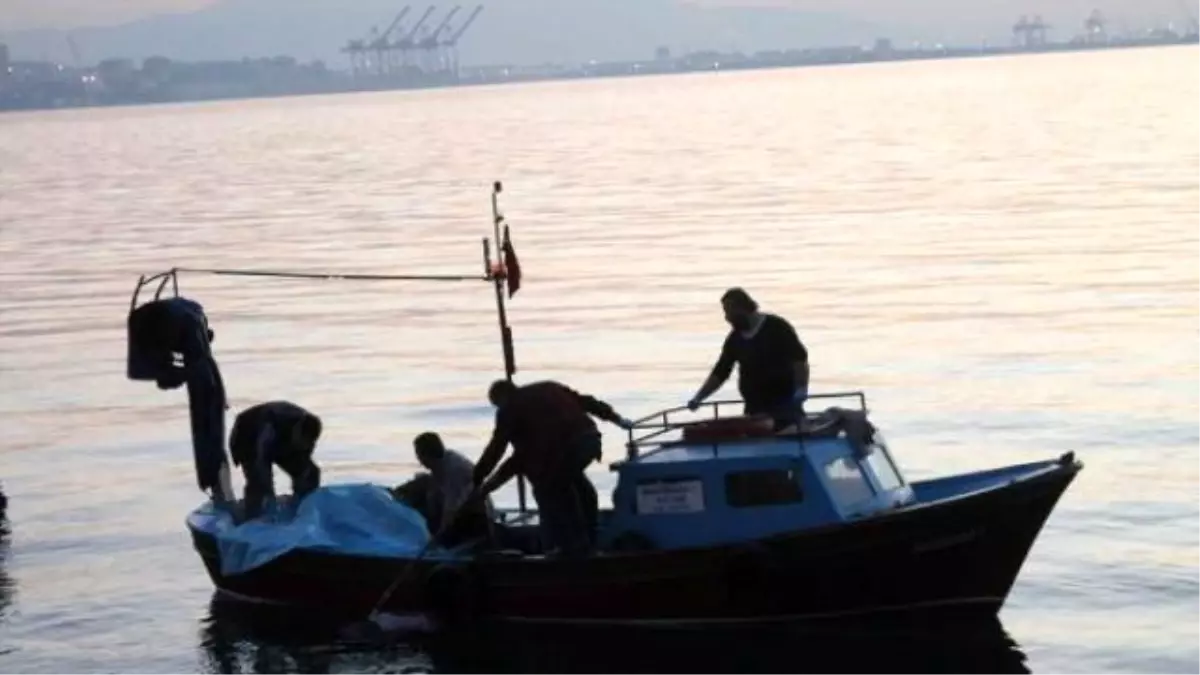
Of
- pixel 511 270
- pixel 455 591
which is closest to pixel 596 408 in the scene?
pixel 455 591

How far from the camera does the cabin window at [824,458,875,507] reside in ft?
74.1

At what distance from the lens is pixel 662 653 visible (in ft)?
75.0

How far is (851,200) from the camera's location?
89.1 meters

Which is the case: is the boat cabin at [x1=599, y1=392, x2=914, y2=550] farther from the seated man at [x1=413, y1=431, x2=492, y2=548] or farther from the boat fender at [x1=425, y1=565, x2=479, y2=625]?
the seated man at [x1=413, y1=431, x2=492, y2=548]

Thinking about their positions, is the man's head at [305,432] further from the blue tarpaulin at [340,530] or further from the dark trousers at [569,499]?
the dark trousers at [569,499]

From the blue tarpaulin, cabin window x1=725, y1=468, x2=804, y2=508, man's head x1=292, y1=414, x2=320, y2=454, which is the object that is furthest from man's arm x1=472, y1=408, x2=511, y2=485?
man's head x1=292, y1=414, x2=320, y2=454

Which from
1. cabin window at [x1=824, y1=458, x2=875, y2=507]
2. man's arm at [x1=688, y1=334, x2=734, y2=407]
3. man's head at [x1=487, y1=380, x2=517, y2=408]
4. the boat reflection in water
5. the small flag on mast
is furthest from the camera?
the small flag on mast

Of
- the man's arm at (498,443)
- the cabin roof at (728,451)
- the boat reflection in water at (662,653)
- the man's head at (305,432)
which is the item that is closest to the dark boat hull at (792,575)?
the boat reflection in water at (662,653)

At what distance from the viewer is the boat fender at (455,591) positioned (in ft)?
77.3

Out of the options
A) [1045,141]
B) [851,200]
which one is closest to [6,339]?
[851,200]

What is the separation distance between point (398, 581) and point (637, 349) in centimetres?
2128

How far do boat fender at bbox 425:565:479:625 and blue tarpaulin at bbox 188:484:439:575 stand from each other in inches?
24.3

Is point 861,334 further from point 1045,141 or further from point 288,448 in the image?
point 1045,141

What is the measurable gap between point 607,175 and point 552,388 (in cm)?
9565
